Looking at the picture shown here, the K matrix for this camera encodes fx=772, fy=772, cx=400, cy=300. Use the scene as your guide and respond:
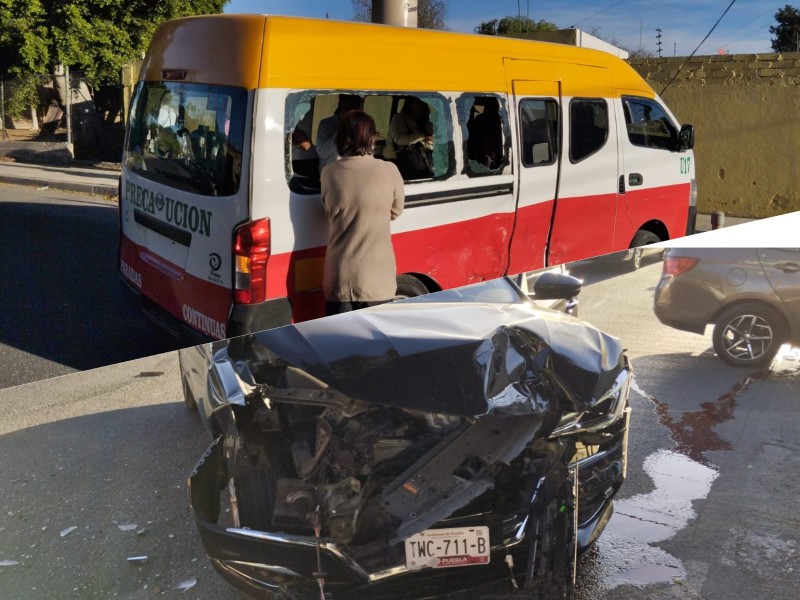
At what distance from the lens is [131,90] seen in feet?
3.52

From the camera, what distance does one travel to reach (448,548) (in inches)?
37.6

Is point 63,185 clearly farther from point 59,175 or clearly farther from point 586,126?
point 586,126

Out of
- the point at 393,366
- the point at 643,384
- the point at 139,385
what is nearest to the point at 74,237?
the point at 139,385

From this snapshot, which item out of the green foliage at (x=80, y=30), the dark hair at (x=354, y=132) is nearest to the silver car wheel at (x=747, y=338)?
the dark hair at (x=354, y=132)

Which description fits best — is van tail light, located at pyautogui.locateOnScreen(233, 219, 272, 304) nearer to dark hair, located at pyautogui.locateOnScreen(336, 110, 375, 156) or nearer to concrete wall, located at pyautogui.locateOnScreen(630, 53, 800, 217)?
dark hair, located at pyautogui.locateOnScreen(336, 110, 375, 156)

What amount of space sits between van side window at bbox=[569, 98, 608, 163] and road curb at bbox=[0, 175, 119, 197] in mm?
724

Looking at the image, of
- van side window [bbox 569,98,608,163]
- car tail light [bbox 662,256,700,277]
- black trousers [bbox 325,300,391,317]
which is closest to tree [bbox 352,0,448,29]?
van side window [bbox 569,98,608,163]

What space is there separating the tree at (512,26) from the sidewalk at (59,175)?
1.91 ft

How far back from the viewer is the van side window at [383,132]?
3.21 feet

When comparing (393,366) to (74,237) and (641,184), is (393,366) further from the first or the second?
(641,184)

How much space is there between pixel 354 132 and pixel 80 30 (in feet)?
1.28

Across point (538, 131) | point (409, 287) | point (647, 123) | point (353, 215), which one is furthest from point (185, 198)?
point (647, 123)

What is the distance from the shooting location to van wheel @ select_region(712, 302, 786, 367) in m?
1.12

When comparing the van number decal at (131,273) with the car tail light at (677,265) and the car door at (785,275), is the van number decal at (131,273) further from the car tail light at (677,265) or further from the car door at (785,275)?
the car door at (785,275)
